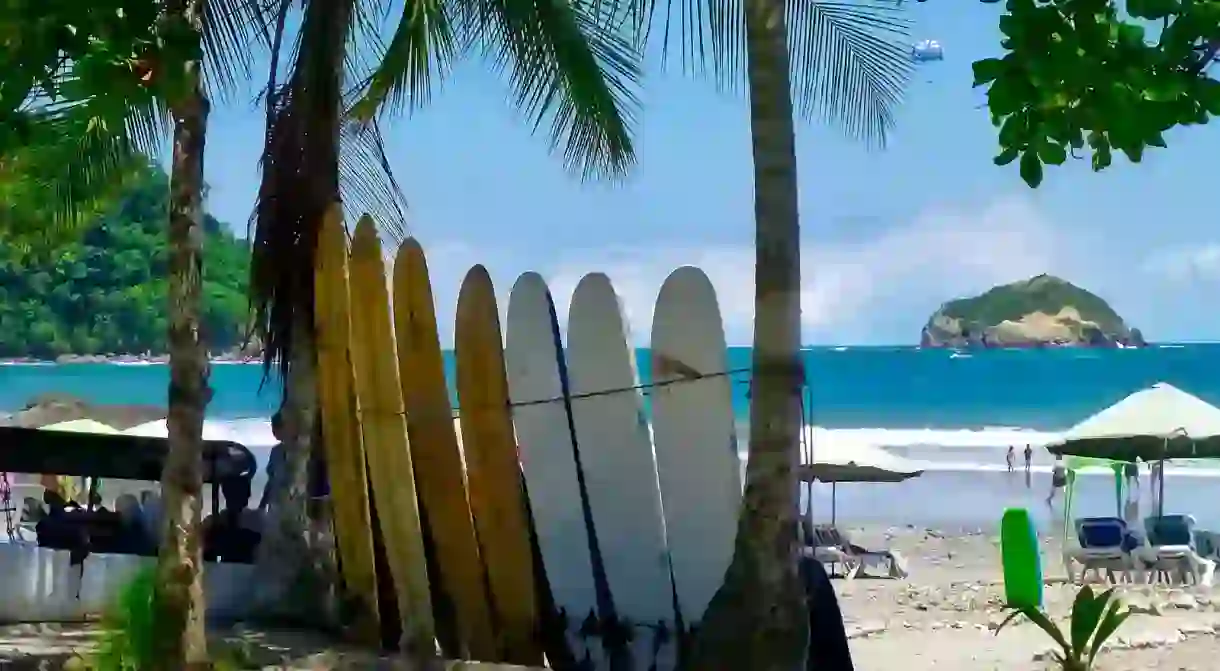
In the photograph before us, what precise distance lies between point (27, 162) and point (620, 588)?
4.02 m

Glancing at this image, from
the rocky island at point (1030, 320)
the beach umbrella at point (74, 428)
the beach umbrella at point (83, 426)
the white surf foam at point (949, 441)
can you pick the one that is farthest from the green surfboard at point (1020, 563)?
the rocky island at point (1030, 320)

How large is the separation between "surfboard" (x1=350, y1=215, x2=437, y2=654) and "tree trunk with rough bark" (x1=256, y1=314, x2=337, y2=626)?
483mm

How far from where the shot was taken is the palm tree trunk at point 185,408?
15.5 ft

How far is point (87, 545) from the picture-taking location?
777 cm

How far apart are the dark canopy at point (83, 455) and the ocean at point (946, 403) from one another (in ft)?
33.8

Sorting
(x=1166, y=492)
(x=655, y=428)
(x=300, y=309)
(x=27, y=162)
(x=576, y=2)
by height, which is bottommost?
(x=1166, y=492)

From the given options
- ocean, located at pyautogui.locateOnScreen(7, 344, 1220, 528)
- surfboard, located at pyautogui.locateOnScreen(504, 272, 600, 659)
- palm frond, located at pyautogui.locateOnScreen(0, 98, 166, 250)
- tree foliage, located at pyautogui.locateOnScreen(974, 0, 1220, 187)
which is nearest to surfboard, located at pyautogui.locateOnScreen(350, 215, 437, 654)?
surfboard, located at pyautogui.locateOnScreen(504, 272, 600, 659)

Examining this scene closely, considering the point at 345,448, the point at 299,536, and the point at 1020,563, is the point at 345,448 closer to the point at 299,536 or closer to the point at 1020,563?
the point at 299,536

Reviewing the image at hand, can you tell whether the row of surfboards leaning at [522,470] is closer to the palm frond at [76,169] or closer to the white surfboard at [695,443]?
the white surfboard at [695,443]

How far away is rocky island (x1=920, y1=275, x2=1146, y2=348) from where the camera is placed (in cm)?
7981

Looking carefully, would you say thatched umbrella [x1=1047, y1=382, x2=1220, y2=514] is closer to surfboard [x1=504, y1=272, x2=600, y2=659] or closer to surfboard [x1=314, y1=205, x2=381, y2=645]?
surfboard [x1=504, y1=272, x2=600, y2=659]

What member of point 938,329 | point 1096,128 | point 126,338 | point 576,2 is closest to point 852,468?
point 576,2

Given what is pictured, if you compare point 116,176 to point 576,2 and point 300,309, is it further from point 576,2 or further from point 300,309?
point 576,2

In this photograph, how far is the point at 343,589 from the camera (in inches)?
263
